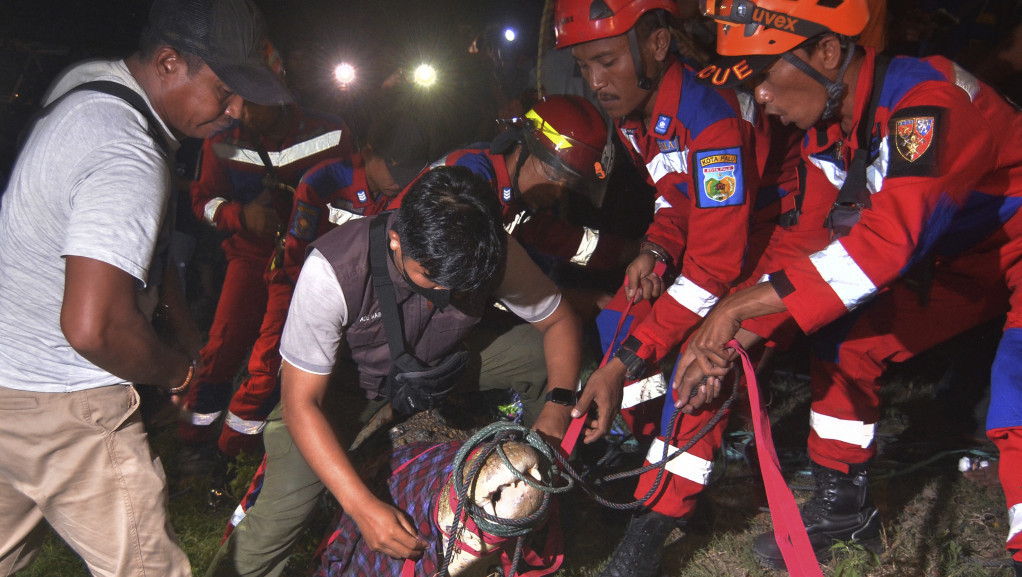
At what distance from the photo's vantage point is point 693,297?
3070 mm

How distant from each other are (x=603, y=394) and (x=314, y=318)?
4.30 feet

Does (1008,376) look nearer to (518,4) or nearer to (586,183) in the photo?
(586,183)

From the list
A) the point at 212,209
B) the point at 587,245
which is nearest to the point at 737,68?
the point at 587,245

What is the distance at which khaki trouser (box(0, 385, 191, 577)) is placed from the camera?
210 cm

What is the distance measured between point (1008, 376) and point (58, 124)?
124 inches

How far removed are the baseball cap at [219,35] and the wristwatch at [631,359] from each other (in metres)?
1.88

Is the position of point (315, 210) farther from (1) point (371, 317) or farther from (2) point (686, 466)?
(2) point (686, 466)

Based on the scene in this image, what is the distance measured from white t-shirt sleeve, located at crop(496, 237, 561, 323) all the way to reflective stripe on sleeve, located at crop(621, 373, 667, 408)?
0.63 meters

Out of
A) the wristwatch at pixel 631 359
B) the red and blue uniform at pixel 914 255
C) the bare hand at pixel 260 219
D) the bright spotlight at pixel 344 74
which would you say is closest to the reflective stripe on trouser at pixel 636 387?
the wristwatch at pixel 631 359

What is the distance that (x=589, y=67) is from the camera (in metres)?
3.54

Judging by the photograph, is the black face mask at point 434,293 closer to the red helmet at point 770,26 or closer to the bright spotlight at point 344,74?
the red helmet at point 770,26

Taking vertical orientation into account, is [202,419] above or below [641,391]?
below

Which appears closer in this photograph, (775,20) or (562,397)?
(775,20)

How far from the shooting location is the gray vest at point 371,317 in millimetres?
2662
